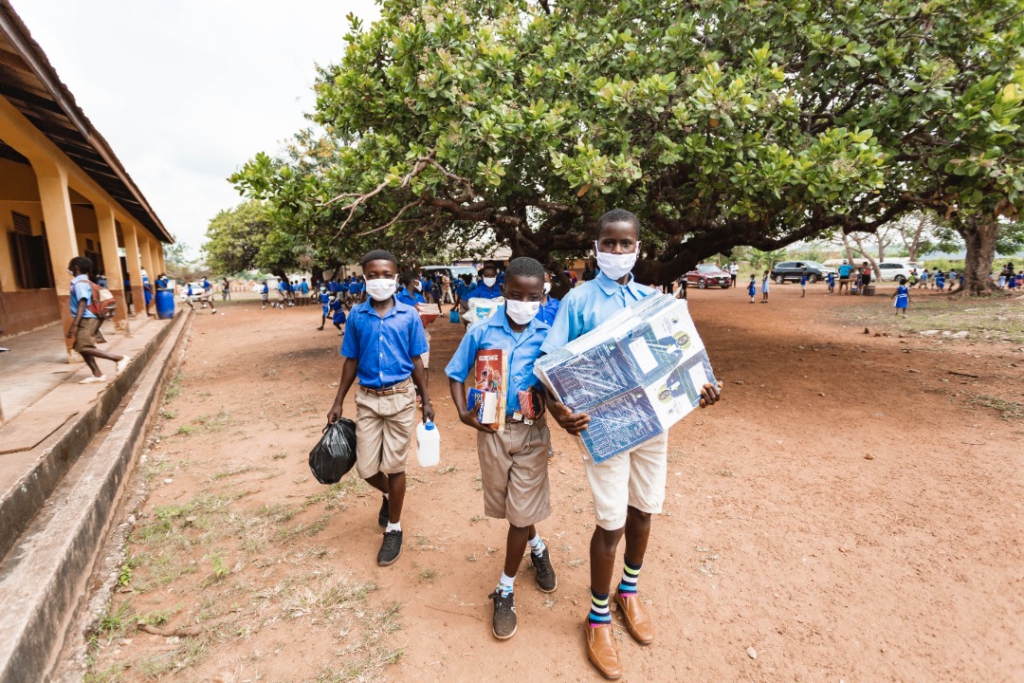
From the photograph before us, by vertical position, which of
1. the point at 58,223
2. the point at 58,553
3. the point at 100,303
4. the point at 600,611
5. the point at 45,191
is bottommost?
the point at 600,611

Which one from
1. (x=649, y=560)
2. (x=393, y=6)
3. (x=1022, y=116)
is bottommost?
(x=649, y=560)

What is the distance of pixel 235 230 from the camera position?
28453 millimetres

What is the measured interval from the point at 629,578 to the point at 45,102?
8046mm

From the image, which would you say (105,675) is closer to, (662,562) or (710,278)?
(662,562)

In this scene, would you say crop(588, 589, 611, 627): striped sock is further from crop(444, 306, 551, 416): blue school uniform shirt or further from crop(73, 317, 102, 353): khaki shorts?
crop(73, 317, 102, 353): khaki shorts

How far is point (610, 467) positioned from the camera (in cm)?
212

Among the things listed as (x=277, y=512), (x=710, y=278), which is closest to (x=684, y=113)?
(x=277, y=512)

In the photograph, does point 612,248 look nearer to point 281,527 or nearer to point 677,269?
point 281,527

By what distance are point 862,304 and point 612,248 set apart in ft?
66.7

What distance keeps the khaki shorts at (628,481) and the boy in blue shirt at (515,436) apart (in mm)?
294

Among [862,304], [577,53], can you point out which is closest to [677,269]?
[577,53]

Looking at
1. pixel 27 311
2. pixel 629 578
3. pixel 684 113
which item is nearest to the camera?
pixel 629 578

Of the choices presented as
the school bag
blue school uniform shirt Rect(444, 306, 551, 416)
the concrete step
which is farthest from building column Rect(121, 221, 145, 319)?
blue school uniform shirt Rect(444, 306, 551, 416)

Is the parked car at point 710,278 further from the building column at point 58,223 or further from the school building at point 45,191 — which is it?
the building column at point 58,223
